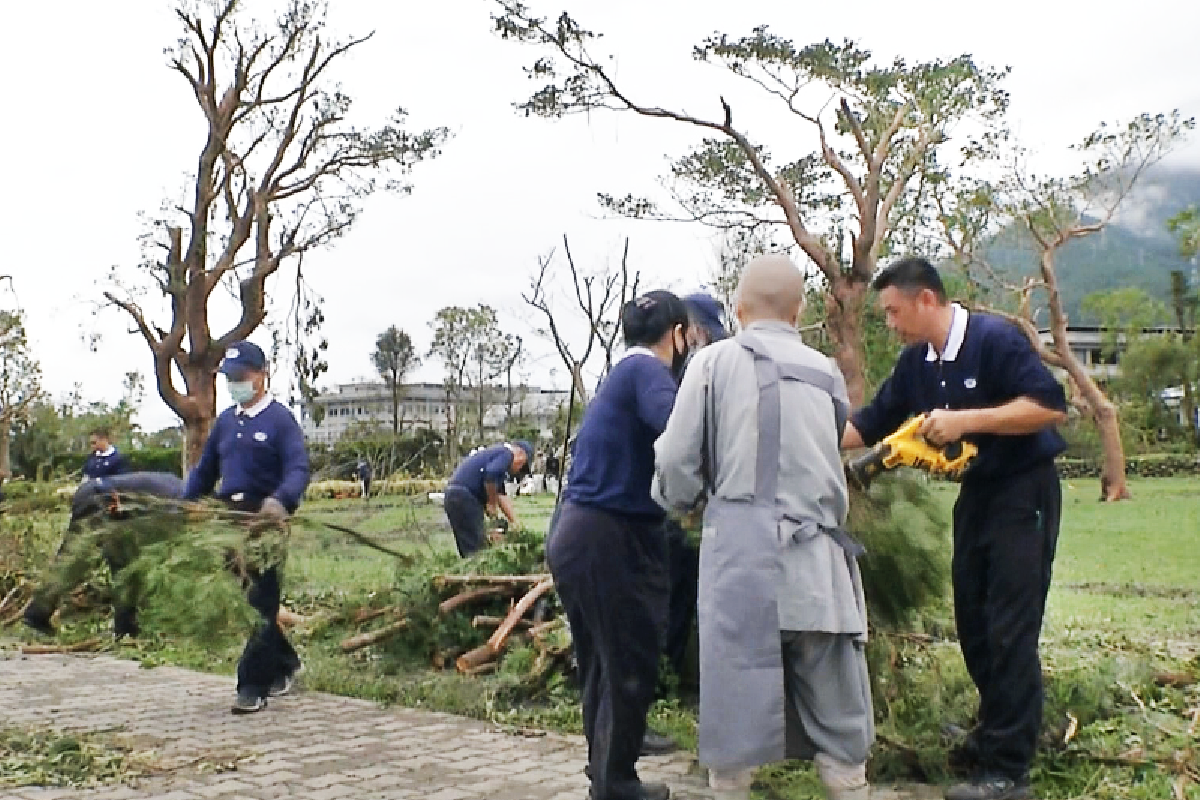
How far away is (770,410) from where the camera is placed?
3391 mm

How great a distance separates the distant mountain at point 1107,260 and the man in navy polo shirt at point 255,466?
1048 inches

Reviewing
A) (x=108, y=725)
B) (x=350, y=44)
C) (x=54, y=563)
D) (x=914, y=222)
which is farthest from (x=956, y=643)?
(x=350, y=44)

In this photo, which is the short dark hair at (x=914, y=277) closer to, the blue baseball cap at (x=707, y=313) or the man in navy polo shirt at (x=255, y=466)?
the blue baseball cap at (x=707, y=313)

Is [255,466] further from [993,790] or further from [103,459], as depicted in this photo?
[103,459]

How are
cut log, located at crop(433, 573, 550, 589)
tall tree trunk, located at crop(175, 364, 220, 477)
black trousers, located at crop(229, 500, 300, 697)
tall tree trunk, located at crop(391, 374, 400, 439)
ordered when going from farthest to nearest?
tall tree trunk, located at crop(391, 374, 400, 439) < tall tree trunk, located at crop(175, 364, 220, 477) < cut log, located at crop(433, 573, 550, 589) < black trousers, located at crop(229, 500, 300, 697)

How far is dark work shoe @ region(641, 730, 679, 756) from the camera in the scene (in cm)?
521

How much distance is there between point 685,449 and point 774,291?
0.53m

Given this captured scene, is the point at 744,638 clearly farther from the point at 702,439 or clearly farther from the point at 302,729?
the point at 302,729

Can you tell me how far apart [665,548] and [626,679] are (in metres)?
0.48

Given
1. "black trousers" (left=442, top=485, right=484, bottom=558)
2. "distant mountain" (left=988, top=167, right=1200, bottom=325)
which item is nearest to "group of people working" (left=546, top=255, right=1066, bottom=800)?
"black trousers" (left=442, top=485, right=484, bottom=558)

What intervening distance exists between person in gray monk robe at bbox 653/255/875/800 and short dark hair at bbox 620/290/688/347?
0.71 m

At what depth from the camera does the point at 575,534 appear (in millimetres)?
4098

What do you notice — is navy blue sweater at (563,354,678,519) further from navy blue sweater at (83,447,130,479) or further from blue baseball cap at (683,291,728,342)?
navy blue sweater at (83,447,130,479)

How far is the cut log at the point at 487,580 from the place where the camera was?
7.09m
